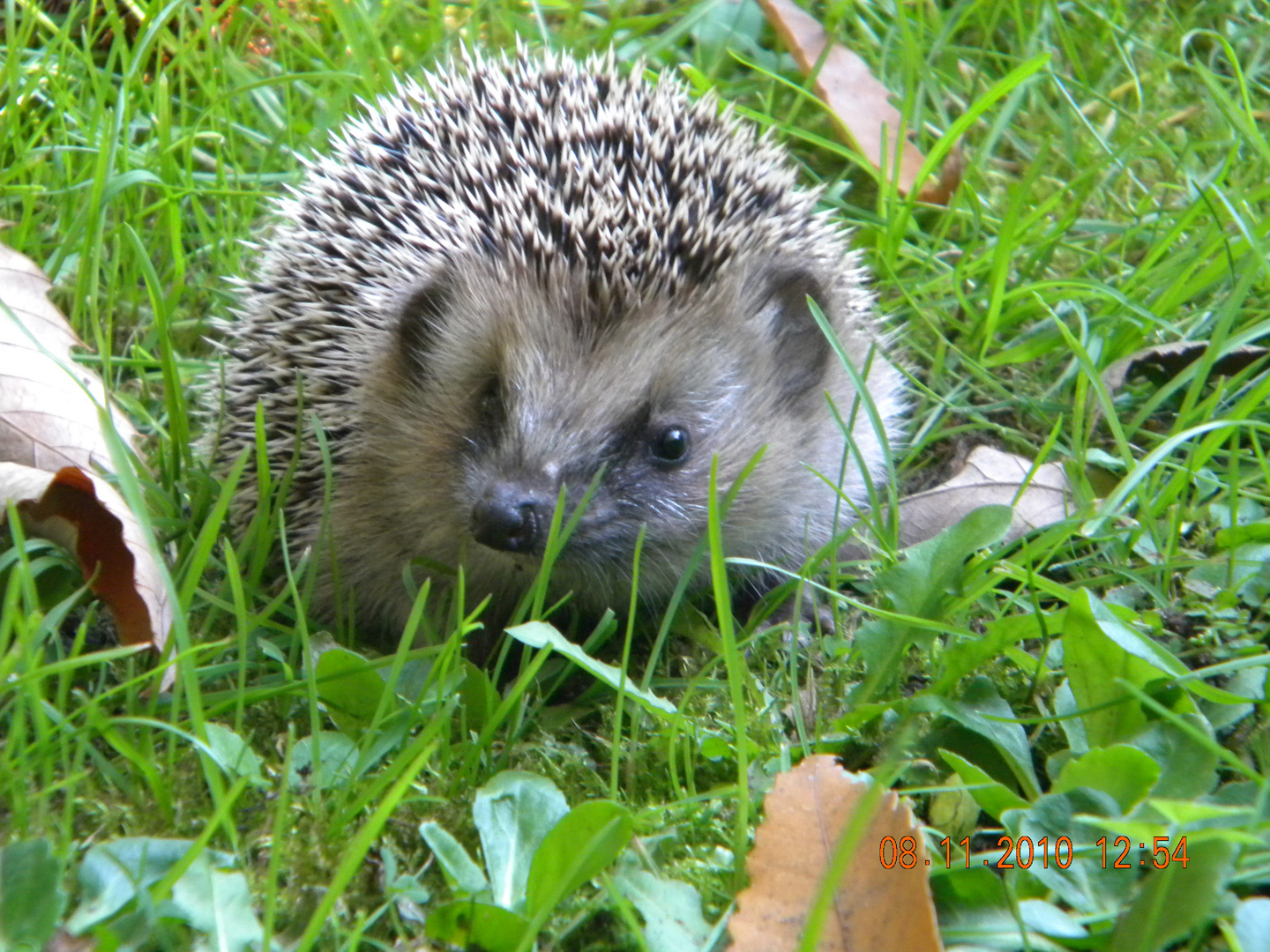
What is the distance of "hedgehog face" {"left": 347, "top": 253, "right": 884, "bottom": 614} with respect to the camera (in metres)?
2.19

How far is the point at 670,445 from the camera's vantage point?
231cm

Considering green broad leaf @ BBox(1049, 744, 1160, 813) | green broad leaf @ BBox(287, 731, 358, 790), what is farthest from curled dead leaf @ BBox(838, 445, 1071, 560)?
green broad leaf @ BBox(287, 731, 358, 790)

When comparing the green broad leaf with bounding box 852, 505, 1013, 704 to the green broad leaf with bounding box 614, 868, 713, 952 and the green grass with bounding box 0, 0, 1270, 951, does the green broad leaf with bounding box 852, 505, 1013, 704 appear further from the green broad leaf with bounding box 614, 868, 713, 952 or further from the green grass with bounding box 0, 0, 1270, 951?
the green broad leaf with bounding box 614, 868, 713, 952

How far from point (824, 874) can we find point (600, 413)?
0.98m

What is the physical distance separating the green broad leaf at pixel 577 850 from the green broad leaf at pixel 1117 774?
1.93 feet

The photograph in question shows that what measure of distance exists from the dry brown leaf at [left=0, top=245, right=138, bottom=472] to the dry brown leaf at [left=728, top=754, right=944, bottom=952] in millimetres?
1231

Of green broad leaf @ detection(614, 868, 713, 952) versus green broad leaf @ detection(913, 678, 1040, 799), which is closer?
green broad leaf @ detection(614, 868, 713, 952)

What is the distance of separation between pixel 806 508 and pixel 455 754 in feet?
3.45

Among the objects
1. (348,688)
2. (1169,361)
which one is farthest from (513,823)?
(1169,361)

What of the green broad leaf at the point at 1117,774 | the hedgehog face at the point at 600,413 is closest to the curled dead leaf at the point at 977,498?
the hedgehog face at the point at 600,413

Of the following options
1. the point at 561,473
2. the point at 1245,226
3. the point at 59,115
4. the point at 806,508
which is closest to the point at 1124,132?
the point at 1245,226

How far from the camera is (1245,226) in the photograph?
2639mm

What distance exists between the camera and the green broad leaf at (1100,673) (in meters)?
1.75

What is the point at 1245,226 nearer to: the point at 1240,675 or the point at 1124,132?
the point at 1124,132
